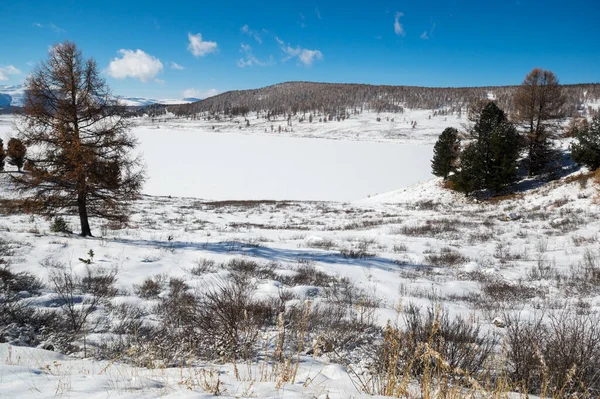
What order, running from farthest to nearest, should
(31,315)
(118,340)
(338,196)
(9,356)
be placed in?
(338,196), (31,315), (118,340), (9,356)

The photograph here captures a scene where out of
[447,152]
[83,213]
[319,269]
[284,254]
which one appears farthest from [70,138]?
[447,152]

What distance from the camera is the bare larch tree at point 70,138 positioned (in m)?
10.8

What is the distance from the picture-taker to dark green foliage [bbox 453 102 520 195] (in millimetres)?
26297

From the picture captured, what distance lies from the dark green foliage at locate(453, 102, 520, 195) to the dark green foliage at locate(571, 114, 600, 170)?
160 inches

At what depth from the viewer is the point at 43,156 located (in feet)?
37.4

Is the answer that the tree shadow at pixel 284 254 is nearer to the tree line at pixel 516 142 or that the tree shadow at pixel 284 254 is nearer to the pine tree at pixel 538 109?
the tree line at pixel 516 142

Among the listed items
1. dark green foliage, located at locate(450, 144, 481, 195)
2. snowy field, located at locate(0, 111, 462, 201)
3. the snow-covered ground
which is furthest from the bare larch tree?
dark green foliage, located at locate(450, 144, 481, 195)

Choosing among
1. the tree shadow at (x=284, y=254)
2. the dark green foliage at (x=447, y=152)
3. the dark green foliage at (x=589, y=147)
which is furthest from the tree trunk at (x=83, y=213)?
the dark green foliage at (x=447, y=152)

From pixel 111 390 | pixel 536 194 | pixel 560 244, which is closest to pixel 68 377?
pixel 111 390

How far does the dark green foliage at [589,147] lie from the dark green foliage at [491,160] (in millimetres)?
4069

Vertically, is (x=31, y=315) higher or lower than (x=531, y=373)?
lower

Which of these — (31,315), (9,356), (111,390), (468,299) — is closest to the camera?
(111,390)

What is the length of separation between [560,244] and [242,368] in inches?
493

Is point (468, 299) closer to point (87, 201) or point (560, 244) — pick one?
point (560, 244)
